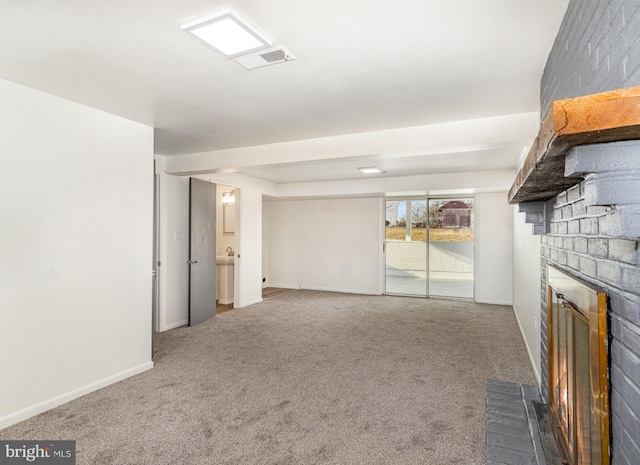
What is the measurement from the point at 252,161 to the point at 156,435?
9.39 feet

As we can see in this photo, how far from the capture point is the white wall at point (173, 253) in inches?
192

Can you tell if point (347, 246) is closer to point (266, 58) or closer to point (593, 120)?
point (266, 58)

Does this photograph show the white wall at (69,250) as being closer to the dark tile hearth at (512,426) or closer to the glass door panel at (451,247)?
the dark tile hearth at (512,426)

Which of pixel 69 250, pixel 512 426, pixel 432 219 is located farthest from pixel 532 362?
pixel 69 250

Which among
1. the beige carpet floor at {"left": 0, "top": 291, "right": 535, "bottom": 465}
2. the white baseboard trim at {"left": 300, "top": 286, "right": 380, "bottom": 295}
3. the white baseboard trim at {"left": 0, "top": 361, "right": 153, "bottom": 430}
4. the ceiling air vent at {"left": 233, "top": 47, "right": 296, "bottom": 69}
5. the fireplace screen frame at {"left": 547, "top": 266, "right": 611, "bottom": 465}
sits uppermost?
the ceiling air vent at {"left": 233, "top": 47, "right": 296, "bottom": 69}

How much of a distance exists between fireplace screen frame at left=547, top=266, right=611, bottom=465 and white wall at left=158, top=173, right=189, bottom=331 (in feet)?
14.3

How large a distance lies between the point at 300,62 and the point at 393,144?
5.16 ft

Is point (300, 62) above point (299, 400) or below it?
above

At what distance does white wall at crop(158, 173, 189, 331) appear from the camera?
4887 mm

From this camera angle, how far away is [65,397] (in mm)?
2848

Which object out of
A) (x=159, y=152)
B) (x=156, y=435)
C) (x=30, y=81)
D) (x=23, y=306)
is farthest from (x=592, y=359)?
(x=159, y=152)

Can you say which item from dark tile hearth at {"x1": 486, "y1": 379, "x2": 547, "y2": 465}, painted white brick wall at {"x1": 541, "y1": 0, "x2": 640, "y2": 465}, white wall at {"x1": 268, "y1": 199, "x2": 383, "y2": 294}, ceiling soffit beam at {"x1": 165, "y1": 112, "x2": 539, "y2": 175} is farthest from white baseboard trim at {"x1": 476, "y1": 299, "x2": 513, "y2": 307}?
painted white brick wall at {"x1": 541, "y1": 0, "x2": 640, "y2": 465}

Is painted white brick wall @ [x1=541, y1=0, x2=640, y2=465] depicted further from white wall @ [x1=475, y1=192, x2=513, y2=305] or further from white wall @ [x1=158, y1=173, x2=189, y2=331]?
white wall @ [x1=475, y1=192, x2=513, y2=305]

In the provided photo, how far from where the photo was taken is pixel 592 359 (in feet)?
4.10
